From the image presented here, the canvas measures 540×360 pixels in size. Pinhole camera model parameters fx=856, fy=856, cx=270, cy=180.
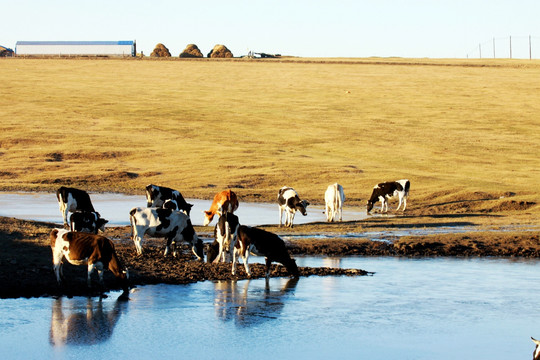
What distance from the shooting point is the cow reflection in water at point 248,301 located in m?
14.9

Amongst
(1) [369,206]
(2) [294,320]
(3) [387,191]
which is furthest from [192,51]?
(2) [294,320]

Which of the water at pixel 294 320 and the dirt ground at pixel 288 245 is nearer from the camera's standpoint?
the water at pixel 294 320

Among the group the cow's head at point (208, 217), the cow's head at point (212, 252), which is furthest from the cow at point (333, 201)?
the cow's head at point (212, 252)

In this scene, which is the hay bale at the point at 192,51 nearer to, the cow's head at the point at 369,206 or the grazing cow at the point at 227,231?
the cow's head at the point at 369,206

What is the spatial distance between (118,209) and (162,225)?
37.7 ft

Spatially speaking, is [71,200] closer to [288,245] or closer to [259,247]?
[288,245]

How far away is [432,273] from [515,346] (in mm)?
6098

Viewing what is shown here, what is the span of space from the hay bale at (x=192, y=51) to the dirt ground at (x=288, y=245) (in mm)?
95939

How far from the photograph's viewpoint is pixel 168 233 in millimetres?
20125

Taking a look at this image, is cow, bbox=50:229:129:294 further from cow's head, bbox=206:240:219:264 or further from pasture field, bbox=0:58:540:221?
pasture field, bbox=0:58:540:221

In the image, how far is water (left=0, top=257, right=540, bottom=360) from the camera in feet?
42.4

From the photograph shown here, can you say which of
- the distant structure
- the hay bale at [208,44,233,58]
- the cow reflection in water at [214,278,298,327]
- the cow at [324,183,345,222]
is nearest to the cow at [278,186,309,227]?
the cow at [324,183,345,222]

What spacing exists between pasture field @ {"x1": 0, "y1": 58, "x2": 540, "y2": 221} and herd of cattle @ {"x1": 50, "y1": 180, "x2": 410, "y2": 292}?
29.9ft

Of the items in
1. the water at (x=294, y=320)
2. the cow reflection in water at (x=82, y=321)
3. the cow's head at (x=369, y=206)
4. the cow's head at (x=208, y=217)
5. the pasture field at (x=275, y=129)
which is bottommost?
the water at (x=294, y=320)
